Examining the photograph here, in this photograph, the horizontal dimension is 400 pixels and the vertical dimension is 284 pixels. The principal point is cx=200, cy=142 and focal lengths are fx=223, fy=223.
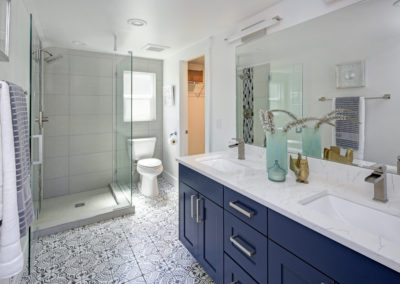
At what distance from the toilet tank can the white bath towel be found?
2571mm

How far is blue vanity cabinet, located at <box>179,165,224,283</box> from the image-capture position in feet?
4.86

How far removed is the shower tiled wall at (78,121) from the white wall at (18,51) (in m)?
1.27

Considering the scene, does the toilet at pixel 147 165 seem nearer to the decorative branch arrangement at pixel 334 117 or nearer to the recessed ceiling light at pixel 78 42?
the recessed ceiling light at pixel 78 42

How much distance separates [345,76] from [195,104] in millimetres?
2683

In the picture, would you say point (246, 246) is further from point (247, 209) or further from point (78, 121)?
point (78, 121)

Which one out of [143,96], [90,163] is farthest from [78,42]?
[90,163]

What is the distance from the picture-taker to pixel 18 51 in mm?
1687

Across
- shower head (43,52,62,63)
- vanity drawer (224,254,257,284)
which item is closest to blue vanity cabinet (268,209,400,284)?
vanity drawer (224,254,257,284)

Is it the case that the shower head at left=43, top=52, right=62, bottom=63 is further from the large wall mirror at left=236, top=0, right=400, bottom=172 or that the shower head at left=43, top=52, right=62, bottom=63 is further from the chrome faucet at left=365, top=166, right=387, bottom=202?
the chrome faucet at left=365, top=166, right=387, bottom=202

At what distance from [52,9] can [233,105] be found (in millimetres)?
1871

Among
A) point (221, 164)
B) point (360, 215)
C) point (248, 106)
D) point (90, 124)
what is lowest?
point (360, 215)

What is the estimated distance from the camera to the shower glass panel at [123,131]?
9.20ft

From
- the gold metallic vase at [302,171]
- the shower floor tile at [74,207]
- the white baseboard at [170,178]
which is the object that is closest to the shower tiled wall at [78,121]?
the shower floor tile at [74,207]

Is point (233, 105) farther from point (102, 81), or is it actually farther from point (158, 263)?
point (102, 81)
